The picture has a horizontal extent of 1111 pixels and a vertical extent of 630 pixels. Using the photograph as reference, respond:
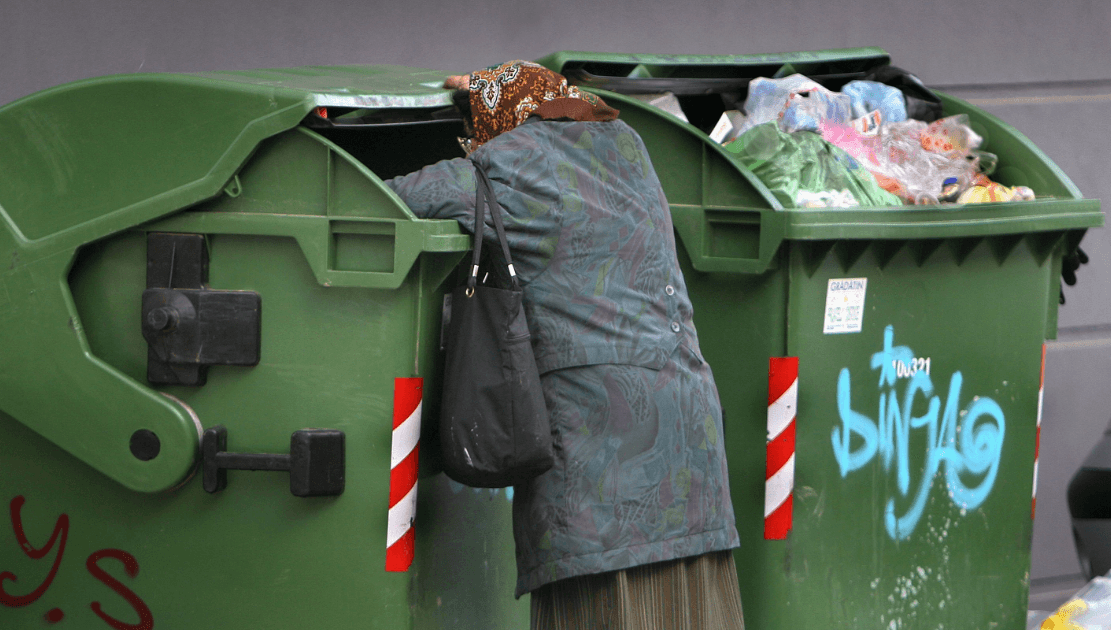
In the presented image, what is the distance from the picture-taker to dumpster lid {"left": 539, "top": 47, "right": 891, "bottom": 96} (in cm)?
339

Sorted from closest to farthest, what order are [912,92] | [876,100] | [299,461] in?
1. [299,461]
2. [876,100]
3. [912,92]

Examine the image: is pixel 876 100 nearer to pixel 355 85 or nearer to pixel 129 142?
pixel 355 85

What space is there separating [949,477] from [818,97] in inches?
46.9

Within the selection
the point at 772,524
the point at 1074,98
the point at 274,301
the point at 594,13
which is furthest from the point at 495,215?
the point at 1074,98

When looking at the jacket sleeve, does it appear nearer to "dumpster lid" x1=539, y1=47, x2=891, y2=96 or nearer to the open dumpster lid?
the open dumpster lid

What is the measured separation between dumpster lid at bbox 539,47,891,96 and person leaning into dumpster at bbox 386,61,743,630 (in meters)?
0.77

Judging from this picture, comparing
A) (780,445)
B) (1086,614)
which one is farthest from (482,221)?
(1086,614)

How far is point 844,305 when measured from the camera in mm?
3117

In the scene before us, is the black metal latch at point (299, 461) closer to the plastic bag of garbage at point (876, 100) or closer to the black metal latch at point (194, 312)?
the black metal latch at point (194, 312)

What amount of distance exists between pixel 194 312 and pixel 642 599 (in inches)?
44.2

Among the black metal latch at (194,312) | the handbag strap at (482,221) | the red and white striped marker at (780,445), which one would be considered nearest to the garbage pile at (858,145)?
the red and white striped marker at (780,445)

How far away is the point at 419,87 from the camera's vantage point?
2.94 m

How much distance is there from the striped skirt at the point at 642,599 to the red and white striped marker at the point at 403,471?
0.99 feet

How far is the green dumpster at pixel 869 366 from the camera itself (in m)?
3.09
